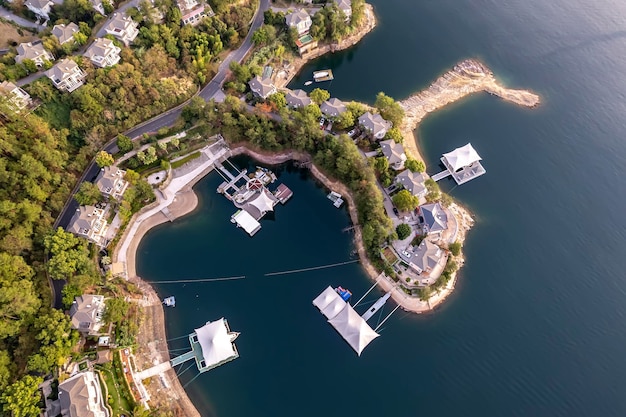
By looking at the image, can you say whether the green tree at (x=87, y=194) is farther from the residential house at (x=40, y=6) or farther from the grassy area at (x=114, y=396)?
the residential house at (x=40, y=6)

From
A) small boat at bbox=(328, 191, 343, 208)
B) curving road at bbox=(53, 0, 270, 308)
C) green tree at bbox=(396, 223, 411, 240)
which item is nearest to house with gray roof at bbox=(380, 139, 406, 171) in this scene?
small boat at bbox=(328, 191, 343, 208)

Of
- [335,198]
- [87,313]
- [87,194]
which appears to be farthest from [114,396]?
[335,198]

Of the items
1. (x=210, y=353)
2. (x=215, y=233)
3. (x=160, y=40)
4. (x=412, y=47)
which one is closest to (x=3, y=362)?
(x=210, y=353)

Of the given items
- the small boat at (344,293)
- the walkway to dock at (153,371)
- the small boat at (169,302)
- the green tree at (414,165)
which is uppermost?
the green tree at (414,165)

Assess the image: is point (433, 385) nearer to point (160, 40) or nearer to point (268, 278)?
point (268, 278)

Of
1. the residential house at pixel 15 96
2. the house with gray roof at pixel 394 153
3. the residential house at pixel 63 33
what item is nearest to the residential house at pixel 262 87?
the house with gray roof at pixel 394 153

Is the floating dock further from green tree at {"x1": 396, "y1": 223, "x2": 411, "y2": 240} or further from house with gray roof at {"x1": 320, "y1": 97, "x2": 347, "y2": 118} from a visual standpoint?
green tree at {"x1": 396, "y1": 223, "x2": 411, "y2": 240}
